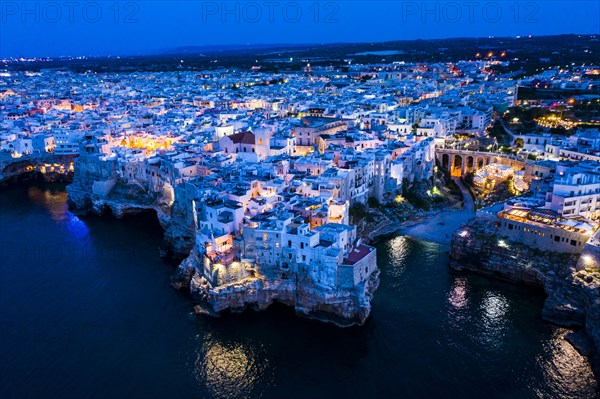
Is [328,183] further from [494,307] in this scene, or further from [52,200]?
[52,200]

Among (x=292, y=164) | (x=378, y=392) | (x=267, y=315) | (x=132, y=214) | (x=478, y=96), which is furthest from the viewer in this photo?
(x=478, y=96)

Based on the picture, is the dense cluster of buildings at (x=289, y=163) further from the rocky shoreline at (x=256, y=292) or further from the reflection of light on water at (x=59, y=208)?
the reflection of light on water at (x=59, y=208)

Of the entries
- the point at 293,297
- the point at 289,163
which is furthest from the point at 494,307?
the point at 289,163

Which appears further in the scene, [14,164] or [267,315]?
[14,164]

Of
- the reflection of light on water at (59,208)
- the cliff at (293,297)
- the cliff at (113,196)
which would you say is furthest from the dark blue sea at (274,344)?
the reflection of light on water at (59,208)

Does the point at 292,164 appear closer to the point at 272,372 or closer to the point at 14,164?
the point at 272,372

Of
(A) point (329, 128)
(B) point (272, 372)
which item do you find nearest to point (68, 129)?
(A) point (329, 128)
